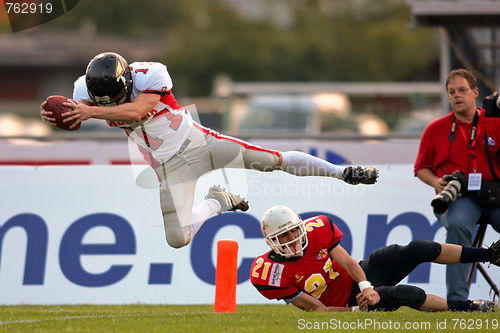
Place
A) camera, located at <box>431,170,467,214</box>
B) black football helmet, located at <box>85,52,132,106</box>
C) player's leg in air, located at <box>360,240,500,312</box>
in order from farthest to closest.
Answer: camera, located at <box>431,170,467,214</box>
player's leg in air, located at <box>360,240,500,312</box>
black football helmet, located at <box>85,52,132,106</box>

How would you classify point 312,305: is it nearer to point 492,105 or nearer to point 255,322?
point 255,322

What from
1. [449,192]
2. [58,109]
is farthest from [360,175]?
[58,109]

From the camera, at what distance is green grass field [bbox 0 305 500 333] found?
644 cm

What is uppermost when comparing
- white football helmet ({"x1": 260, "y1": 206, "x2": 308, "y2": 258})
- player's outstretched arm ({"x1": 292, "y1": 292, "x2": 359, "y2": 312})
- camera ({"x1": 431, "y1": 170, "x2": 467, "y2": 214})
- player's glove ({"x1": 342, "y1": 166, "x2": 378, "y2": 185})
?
player's glove ({"x1": 342, "y1": 166, "x2": 378, "y2": 185})

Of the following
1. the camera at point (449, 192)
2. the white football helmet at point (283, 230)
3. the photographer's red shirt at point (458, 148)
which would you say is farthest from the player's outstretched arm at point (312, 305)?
the photographer's red shirt at point (458, 148)

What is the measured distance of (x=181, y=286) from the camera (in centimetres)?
909

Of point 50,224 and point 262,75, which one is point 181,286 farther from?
point 262,75

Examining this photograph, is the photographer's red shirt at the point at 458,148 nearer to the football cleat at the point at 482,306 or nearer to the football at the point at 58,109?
the football cleat at the point at 482,306

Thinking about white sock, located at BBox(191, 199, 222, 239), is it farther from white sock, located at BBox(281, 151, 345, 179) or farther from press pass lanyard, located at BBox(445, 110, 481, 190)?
press pass lanyard, located at BBox(445, 110, 481, 190)

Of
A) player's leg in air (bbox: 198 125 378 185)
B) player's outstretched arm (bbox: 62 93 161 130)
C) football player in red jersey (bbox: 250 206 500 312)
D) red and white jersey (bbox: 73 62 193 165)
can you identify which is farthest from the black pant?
player's outstretched arm (bbox: 62 93 161 130)

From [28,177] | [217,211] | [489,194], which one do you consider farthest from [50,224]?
[489,194]

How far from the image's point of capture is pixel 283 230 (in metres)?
7.27

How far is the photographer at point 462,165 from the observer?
25.3 ft

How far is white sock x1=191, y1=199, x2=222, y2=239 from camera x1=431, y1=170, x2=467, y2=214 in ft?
5.78
